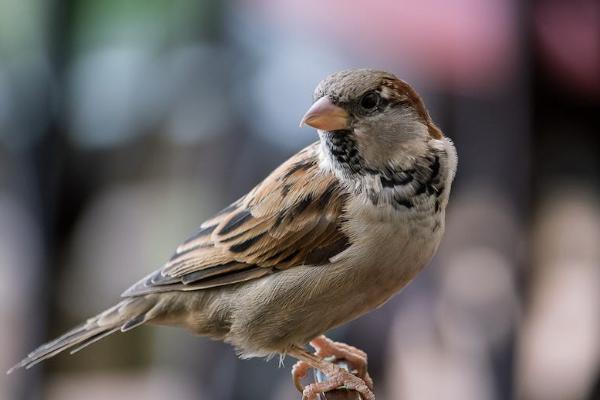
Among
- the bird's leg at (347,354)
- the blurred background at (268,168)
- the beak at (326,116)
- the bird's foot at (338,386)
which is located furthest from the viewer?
the blurred background at (268,168)

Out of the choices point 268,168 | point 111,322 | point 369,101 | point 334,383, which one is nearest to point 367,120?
point 369,101

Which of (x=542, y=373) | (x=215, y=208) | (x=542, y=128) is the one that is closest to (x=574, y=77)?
(x=542, y=128)

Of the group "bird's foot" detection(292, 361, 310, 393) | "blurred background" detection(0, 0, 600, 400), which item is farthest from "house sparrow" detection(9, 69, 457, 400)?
"blurred background" detection(0, 0, 600, 400)

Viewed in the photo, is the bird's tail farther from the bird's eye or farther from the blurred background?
the blurred background

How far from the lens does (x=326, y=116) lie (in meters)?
2.18

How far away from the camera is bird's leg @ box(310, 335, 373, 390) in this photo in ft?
8.15

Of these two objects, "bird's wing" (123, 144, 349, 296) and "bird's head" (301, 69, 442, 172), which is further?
"bird's wing" (123, 144, 349, 296)

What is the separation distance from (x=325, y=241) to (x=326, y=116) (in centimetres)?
32

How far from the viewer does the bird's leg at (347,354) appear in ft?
8.15

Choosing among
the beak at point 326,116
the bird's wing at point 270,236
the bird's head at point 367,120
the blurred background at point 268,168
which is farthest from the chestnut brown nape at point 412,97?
the blurred background at point 268,168

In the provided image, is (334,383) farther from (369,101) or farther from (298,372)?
(369,101)

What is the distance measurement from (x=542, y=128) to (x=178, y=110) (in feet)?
6.41

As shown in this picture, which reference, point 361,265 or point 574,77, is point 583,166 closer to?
point 574,77

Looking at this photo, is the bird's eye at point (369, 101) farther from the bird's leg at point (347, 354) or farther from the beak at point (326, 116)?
the bird's leg at point (347, 354)
